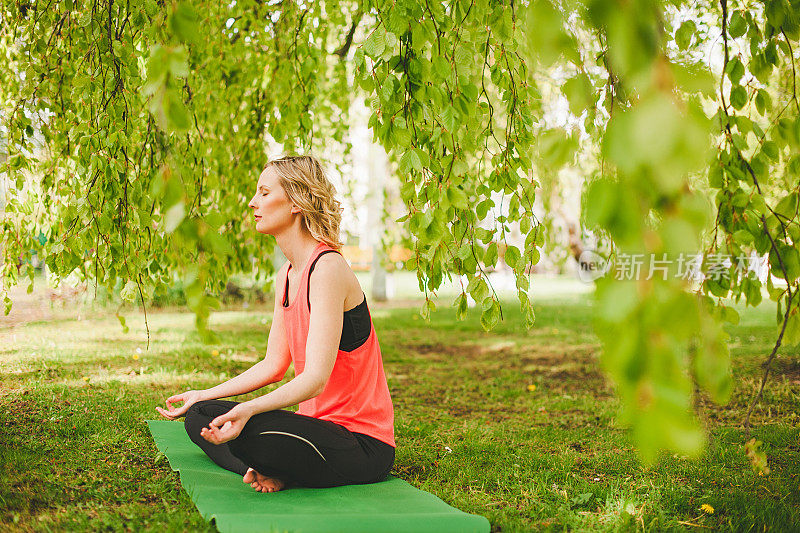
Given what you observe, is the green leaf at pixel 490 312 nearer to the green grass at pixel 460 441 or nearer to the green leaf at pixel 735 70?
the green grass at pixel 460 441

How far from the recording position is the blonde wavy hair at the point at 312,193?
7.27ft

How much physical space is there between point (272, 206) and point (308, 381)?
677 mm

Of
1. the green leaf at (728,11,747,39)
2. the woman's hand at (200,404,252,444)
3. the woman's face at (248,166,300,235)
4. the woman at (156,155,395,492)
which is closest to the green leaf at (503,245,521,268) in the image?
the woman at (156,155,395,492)

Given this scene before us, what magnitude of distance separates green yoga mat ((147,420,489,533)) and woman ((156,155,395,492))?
0.06 m

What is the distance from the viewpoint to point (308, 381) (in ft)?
6.39

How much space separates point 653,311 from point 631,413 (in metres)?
0.14

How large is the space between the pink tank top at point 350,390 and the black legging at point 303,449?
5 centimetres

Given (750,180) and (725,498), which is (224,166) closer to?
(750,180)

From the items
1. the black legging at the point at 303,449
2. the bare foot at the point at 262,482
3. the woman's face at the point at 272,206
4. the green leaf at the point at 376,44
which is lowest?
the bare foot at the point at 262,482

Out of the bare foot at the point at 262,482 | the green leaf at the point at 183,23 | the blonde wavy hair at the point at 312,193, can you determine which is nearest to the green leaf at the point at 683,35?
the blonde wavy hair at the point at 312,193

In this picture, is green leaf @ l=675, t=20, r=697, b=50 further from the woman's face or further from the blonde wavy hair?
the woman's face

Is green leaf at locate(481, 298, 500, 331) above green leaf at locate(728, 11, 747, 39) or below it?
below

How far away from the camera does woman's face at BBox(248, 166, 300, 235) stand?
2.22 metres

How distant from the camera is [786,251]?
1.66 metres
